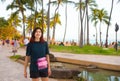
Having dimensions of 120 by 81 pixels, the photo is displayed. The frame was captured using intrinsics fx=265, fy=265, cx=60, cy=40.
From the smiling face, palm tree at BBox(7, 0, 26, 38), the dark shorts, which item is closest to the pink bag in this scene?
the dark shorts

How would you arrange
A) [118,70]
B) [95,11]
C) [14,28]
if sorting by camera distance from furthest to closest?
[14,28] → [95,11] → [118,70]

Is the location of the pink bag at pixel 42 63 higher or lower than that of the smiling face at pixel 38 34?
lower

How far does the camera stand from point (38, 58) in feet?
18.8

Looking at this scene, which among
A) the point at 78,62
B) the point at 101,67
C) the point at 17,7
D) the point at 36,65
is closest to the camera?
the point at 36,65

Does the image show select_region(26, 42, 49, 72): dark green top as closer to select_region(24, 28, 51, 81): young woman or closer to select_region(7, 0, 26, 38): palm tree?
select_region(24, 28, 51, 81): young woman

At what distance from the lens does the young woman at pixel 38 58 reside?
5.68 meters

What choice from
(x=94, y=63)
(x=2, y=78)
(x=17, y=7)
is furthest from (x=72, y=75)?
(x=17, y=7)

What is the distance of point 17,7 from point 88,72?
35.0 meters

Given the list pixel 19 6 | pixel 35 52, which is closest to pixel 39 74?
pixel 35 52

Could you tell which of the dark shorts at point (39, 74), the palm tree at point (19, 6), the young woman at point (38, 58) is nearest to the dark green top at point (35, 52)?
the young woman at point (38, 58)

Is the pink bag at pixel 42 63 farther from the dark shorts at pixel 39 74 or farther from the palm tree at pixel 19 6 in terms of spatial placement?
the palm tree at pixel 19 6

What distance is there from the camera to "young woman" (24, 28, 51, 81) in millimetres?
5680

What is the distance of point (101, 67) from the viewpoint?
14930 mm

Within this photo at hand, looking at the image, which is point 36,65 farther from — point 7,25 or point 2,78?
point 7,25
